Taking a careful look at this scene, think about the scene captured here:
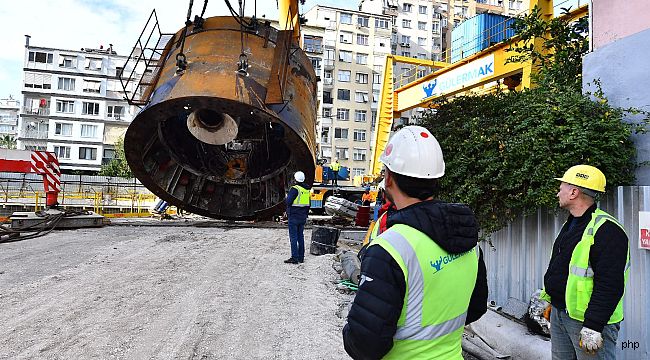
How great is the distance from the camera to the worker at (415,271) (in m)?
1.56

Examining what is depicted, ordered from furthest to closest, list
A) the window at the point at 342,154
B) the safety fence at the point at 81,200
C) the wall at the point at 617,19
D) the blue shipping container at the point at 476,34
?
the window at the point at 342,154
the safety fence at the point at 81,200
the blue shipping container at the point at 476,34
the wall at the point at 617,19

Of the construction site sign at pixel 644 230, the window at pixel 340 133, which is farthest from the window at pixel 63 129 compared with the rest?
the construction site sign at pixel 644 230

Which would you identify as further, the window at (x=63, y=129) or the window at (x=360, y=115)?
the window at (x=360, y=115)

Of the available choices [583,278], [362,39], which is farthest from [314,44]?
[583,278]

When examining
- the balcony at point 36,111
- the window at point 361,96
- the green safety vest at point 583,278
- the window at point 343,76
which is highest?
the window at point 343,76

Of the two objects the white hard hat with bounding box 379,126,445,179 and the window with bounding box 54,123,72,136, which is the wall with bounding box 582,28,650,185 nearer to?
the white hard hat with bounding box 379,126,445,179

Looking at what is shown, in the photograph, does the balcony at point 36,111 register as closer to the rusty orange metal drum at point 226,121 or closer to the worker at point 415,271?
the rusty orange metal drum at point 226,121

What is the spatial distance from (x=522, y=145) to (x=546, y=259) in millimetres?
1114

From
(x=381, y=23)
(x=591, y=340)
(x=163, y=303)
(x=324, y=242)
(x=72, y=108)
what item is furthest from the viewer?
(x=381, y=23)

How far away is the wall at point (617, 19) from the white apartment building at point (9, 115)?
346ft

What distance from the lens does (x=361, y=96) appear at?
2042 inches

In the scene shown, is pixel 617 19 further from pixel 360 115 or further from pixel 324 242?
pixel 360 115

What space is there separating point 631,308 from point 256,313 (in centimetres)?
334

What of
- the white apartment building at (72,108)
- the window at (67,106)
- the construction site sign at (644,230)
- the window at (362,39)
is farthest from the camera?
the window at (362,39)
